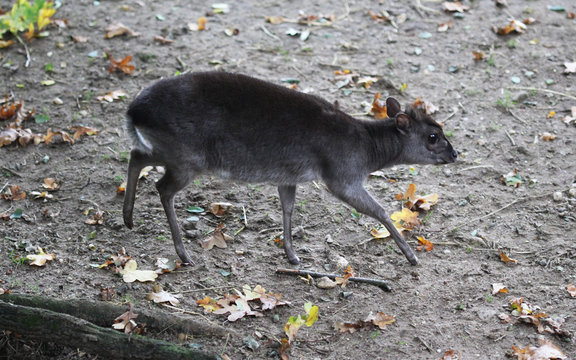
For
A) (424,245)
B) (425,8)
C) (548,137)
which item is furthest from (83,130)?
(425,8)

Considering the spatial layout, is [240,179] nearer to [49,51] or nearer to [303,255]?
[303,255]

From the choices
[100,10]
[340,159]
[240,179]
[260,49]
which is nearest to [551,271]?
[340,159]

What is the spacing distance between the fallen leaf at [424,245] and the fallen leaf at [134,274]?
1817mm

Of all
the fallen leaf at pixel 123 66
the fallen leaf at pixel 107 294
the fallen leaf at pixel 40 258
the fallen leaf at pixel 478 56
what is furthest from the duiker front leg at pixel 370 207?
the fallen leaf at pixel 478 56

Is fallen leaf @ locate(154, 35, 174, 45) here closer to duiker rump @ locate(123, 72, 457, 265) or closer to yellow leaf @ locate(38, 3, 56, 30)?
yellow leaf @ locate(38, 3, 56, 30)

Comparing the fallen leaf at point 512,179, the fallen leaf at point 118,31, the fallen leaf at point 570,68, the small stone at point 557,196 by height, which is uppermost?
the fallen leaf at point 570,68

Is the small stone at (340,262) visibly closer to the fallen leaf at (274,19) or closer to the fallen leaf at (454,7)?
the fallen leaf at (274,19)

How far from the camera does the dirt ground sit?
4.13 m

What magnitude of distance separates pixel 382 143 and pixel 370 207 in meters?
0.48

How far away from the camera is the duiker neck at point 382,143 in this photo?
4848mm

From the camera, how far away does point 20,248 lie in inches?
179

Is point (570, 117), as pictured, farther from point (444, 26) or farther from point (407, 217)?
point (407, 217)

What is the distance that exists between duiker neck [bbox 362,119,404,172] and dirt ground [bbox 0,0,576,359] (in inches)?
19.9

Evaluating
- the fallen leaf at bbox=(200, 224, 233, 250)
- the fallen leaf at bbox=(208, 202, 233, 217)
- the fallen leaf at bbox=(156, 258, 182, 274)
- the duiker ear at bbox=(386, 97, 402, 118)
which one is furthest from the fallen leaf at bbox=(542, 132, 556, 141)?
the fallen leaf at bbox=(156, 258, 182, 274)
